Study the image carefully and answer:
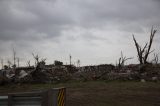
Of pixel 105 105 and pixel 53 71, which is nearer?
pixel 105 105

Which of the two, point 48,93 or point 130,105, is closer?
point 48,93

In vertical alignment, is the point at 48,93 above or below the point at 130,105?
above

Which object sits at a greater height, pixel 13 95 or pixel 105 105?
pixel 13 95

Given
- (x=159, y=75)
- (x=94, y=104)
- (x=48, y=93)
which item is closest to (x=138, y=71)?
(x=159, y=75)

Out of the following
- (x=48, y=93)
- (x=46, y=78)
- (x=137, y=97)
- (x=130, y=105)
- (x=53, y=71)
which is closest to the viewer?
(x=48, y=93)

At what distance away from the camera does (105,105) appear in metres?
14.4

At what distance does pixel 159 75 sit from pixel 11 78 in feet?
53.9

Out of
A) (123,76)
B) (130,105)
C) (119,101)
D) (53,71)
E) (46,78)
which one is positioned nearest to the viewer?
(130,105)

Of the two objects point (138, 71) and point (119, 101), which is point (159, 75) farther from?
point (119, 101)

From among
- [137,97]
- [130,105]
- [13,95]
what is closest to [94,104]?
[130,105]

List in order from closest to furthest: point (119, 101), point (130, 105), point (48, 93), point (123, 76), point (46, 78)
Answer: point (48, 93) → point (130, 105) → point (119, 101) → point (123, 76) → point (46, 78)

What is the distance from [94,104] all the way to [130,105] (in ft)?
5.99

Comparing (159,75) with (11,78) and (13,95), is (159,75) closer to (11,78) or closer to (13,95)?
(11,78)

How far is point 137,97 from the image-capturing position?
1720 centimetres
